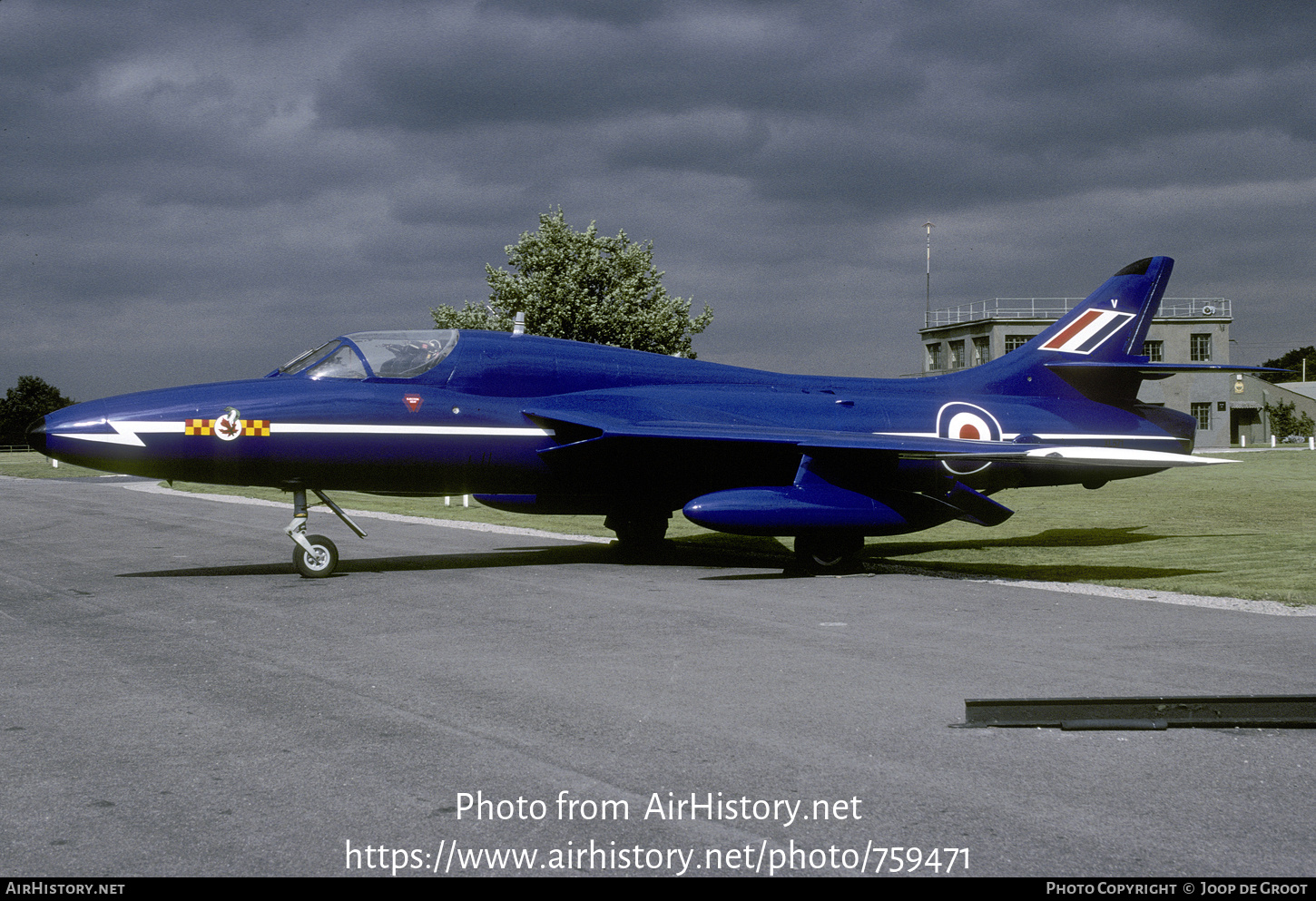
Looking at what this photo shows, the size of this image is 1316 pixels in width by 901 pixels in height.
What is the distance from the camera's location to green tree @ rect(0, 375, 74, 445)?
143250mm

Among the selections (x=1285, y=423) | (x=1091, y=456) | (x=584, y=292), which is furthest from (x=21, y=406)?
(x=1091, y=456)

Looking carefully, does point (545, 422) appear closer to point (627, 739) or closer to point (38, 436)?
point (38, 436)

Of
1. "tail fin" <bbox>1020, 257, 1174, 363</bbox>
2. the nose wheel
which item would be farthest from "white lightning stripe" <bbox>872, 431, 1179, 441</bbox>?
the nose wheel

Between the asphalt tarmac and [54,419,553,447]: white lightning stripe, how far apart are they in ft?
6.74

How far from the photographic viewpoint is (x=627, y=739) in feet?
18.5

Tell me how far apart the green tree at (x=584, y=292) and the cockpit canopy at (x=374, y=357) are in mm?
28713

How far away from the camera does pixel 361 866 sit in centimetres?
396

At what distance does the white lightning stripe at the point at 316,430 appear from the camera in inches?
496

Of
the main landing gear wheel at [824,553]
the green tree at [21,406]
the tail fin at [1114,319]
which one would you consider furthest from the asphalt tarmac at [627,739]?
the green tree at [21,406]

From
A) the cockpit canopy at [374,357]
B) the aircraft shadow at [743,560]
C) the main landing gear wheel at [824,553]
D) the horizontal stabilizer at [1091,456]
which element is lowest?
the aircraft shadow at [743,560]

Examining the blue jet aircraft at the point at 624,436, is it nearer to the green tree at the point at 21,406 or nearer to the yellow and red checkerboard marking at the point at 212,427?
the yellow and red checkerboard marking at the point at 212,427

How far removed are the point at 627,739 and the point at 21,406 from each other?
164225mm

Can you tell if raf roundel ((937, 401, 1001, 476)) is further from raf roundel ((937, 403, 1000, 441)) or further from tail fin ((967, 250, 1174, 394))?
tail fin ((967, 250, 1174, 394))

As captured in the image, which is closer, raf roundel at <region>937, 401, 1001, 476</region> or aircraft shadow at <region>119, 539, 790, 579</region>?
aircraft shadow at <region>119, 539, 790, 579</region>
